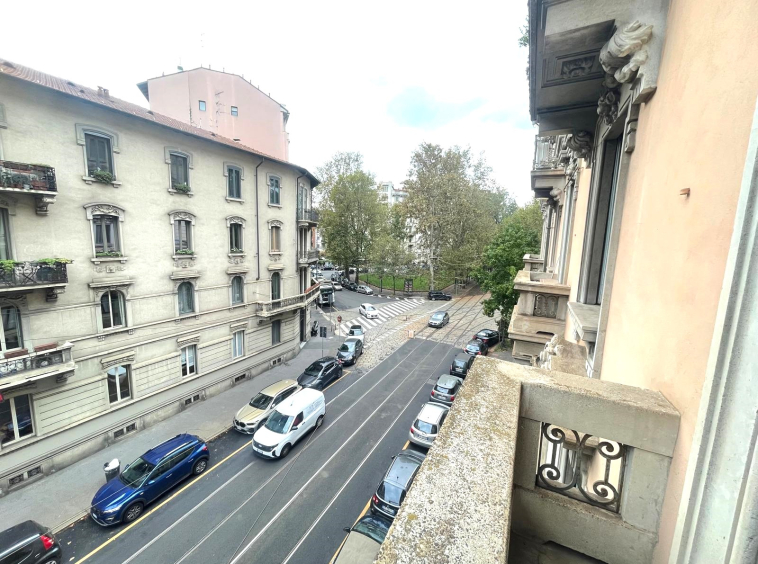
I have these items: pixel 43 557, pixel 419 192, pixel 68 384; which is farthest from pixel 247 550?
pixel 419 192

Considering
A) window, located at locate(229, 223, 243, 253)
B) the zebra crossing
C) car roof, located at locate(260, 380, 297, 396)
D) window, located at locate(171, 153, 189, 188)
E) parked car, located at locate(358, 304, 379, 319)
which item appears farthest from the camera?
parked car, located at locate(358, 304, 379, 319)

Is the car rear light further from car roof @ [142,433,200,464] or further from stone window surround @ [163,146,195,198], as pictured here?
stone window surround @ [163,146,195,198]

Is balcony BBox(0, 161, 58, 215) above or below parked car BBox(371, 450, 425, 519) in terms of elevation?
above

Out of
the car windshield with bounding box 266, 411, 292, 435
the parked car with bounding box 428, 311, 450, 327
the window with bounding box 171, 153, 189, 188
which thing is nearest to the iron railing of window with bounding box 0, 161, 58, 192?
the window with bounding box 171, 153, 189, 188

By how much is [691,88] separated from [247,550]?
38.3ft

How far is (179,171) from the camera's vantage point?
47.0 feet

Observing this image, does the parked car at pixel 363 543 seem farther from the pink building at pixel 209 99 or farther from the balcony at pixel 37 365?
the pink building at pixel 209 99

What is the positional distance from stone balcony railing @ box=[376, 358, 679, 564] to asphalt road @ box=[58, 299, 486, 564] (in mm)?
8270

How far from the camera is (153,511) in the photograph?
9.84 m

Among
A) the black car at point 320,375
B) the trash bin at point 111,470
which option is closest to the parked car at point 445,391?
the black car at point 320,375

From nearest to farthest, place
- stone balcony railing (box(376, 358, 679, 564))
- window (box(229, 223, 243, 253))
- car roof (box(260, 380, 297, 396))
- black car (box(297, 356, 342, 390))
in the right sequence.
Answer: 1. stone balcony railing (box(376, 358, 679, 564))
2. car roof (box(260, 380, 297, 396))
3. window (box(229, 223, 243, 253))
4. black car (box(297, 356, 342, 390))

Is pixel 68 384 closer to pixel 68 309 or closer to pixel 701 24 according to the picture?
pixel 68 309

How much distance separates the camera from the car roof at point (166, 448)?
10.4 m

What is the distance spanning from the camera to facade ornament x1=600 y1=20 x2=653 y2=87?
288cm
